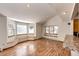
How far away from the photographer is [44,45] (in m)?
2.96

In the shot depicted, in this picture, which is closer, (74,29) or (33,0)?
(33,0)

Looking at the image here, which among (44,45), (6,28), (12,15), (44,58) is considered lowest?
(44,45)

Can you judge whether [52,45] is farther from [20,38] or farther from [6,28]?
[6,28]

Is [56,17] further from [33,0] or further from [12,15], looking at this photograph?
[33,0]

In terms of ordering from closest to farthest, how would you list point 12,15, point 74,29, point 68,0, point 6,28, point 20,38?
point 68,0 → point 12,15 → point 20,38 → point 6,28 → point 74,29

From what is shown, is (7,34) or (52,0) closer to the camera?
(52,0)

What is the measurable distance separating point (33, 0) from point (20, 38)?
6.51 ft

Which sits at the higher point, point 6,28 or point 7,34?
point 6,28

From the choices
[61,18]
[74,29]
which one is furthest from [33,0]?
[74,29]

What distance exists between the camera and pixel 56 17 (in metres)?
2.62

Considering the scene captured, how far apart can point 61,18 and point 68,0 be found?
7.49 ft

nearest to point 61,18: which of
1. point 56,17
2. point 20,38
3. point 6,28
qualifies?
point 56,17

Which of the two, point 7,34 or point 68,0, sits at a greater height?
point 68,0

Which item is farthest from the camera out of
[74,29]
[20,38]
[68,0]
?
[74,29]
